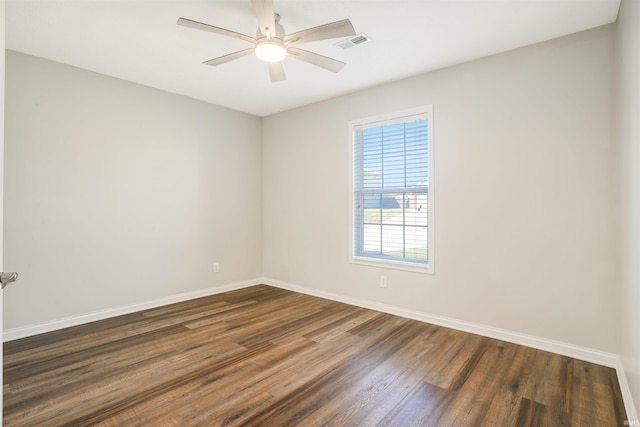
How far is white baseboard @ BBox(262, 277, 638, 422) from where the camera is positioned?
2199 mm

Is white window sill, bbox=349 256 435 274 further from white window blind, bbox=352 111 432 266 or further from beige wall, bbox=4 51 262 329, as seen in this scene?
beige wall, bbox=4 51 262 329

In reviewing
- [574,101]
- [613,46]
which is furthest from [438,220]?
[613,46]

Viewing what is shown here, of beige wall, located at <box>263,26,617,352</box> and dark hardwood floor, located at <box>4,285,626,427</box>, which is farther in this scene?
beige wall, located at <box>263,26,617,352</box>

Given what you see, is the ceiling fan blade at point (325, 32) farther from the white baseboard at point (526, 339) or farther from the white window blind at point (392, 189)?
the white baseboard at point (526, 339)

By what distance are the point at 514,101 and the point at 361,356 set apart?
8.32 ft

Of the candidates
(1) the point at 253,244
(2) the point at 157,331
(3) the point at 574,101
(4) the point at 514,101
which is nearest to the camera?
(3) the point at 574,101

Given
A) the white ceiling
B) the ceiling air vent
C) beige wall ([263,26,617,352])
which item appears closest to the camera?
the white ceiling

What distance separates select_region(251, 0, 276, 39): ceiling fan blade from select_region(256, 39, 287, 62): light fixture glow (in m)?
0.05

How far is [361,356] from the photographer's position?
2.66 metres

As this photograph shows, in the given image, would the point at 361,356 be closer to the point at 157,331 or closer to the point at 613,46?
the point at 157,331

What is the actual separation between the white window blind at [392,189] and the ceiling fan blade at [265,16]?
190 centimetres

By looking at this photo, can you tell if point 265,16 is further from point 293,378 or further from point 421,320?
point 421,320

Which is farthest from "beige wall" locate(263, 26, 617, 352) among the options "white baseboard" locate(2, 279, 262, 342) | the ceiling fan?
"white baseboard" locate(2, 279, 262, 342)

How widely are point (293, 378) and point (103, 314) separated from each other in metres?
2.39
